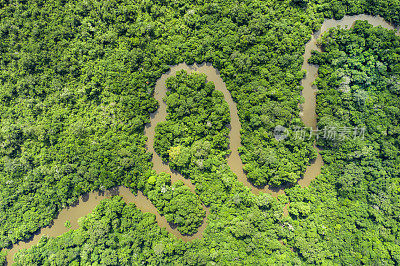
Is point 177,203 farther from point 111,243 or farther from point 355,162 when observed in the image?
point 355,162

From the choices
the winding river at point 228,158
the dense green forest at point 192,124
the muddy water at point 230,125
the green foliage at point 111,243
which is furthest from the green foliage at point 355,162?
the green foliage at point 111,243

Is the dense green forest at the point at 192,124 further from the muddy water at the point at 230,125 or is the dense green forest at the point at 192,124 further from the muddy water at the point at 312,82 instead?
the muddy water at the point at 312,82

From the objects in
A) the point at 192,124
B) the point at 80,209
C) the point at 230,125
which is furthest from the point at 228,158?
the point at 80,209

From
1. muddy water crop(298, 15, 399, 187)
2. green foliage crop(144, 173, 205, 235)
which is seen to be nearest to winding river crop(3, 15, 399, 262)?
muddy water crop(298, 15, 399, 187)

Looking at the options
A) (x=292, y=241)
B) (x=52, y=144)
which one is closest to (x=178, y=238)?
(x=292, y=241)

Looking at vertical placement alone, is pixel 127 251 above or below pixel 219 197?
below

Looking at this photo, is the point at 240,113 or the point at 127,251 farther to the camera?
the point at 240,113

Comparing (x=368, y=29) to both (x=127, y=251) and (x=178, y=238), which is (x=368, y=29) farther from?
(x=127, y=251)
